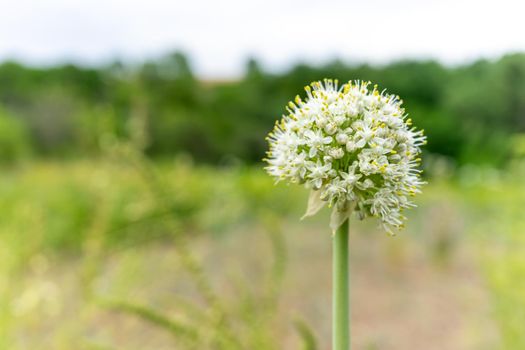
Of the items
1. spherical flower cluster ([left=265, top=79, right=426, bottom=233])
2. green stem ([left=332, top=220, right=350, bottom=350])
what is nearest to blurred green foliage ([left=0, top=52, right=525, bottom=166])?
spherical flower cluster ([left=265, top=79, right=426, bottom=233])

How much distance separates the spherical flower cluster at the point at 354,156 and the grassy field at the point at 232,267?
274 millimetres

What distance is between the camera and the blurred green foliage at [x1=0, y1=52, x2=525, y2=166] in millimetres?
3418

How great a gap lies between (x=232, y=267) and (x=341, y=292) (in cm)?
130

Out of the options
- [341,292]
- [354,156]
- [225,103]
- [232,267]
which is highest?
[225,103]

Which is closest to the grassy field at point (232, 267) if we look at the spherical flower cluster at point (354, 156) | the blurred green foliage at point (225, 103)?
the spherical flower cluster at point (354, 156)

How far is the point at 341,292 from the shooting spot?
0.54m

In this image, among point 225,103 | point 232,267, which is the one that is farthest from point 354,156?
point 225,103

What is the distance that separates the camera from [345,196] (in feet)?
1.90

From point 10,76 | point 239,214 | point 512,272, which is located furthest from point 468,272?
point 10,76

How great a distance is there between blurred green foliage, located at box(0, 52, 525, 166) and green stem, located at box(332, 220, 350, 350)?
346 mm

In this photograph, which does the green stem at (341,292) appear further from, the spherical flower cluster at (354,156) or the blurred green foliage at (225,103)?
the blurred green foliage at (225,103)

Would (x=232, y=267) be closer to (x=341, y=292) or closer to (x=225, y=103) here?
(x=341, y=292)

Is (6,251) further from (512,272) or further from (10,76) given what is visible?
(10,76)

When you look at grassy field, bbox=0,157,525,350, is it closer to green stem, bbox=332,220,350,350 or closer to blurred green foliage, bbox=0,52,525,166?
green stem, bbox=332,220,350,350
